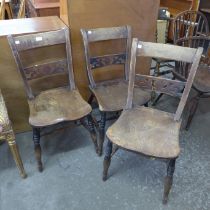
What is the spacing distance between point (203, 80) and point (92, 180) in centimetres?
122

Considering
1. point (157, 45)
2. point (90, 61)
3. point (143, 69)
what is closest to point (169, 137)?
point (157, 45)

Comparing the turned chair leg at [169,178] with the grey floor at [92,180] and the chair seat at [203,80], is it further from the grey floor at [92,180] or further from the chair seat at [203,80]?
the chair seat at [203,80]

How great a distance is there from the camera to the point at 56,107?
5.22 ft

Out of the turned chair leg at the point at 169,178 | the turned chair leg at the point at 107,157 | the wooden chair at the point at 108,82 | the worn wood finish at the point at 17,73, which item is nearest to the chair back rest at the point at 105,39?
the wooden chair at the point at 108,82

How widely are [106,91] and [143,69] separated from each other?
22.3 inches

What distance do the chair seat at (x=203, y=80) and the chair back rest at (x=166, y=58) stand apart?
0.51m

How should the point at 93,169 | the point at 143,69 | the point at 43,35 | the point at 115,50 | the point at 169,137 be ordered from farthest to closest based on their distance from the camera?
the point at 143,69 → the point at 115,50 → the point at 93,169 → the point at 43,35 → the point at 169,137

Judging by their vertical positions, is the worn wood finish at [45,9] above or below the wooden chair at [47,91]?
above

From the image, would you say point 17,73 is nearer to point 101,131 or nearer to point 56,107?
point 56,107

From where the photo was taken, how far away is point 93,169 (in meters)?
1.70

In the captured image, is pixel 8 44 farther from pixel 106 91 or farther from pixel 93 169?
pixel 93 169

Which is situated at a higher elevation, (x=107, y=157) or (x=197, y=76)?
(x=197, y=76)

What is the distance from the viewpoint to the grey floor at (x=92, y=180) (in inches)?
58.2

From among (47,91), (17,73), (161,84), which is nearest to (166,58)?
(161,84)
